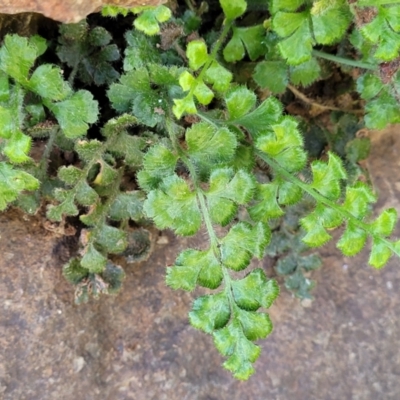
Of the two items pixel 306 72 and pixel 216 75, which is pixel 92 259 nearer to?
pixel 216 75

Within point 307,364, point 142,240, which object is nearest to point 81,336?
point 142,240

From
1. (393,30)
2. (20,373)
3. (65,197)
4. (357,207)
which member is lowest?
(20,373)

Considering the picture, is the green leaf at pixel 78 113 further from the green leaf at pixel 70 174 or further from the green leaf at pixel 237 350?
the green leaf at pixel 237 350

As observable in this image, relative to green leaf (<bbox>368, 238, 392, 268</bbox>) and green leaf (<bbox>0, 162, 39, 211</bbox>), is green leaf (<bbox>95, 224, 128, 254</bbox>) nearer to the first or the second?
green leaf (<bbox>0, 162, 39, 211</bbox>)

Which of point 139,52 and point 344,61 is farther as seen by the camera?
point 344,61

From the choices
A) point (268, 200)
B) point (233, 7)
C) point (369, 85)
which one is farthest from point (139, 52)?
point (369, 85)

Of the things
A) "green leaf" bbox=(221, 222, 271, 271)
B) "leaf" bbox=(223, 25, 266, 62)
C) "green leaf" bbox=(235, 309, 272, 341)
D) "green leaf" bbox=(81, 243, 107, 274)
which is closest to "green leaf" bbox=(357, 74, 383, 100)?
"leaf" bbox=(223, 25, 266, 62)

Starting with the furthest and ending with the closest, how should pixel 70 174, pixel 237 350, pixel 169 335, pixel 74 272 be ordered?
pixel 169 335, pixel 74 272, pixel 70 174, pixel 237 350

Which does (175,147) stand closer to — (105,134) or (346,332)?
(105,134)
